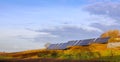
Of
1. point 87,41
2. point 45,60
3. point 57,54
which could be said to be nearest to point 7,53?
point 57,54

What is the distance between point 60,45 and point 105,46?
4.28 m

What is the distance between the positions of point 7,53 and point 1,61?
7.83m

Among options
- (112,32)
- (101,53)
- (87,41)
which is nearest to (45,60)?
(101,53)

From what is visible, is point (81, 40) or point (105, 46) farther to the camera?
point (81, 40)

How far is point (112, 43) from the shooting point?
55.2ft

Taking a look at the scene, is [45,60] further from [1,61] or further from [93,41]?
[93,41]

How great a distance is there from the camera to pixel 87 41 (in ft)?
62.0

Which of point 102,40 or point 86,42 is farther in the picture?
point 86,42

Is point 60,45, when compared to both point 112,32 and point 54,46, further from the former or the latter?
point 112,32

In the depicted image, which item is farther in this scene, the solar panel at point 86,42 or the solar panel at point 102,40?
the solar panel at point 86,42

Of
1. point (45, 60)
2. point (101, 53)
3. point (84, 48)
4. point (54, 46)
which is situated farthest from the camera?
point (54, 46)

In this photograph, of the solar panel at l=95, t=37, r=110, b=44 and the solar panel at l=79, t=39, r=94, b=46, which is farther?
the solar panel at l=79, t=39, r=94, b=46

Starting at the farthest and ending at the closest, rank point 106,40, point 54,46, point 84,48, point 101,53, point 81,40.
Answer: point 54,46
point 81,40
point 106,40
point 84,48
point 101,53

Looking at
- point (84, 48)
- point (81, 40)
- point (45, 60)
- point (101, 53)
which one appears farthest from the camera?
point (81, 40)
